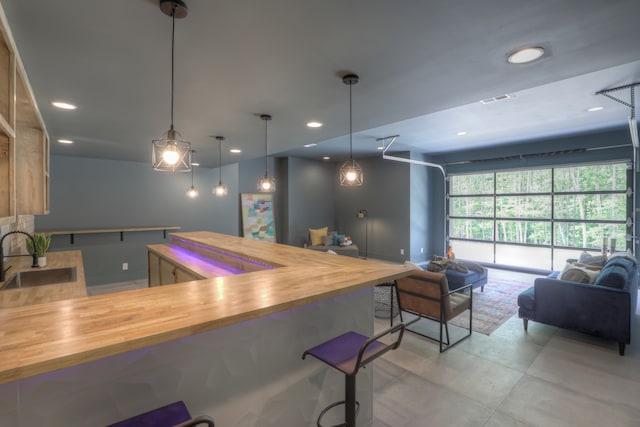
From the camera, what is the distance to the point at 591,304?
328cm

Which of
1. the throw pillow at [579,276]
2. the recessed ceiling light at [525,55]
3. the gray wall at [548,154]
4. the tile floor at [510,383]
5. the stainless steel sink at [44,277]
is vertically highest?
the gray wall at [548,154]

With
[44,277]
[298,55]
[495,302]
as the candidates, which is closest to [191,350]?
[298,55]

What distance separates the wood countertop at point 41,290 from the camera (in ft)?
7.06

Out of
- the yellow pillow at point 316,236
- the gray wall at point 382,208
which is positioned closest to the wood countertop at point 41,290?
the yellow pillow at point 316,236

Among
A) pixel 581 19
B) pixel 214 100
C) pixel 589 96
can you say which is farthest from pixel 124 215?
pixel 589 96

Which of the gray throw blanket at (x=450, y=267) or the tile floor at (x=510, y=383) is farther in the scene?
the gray throw blanket at (x=450, y=267)

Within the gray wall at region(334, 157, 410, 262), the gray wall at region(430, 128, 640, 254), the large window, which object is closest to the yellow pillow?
the gray wall at region(334, 157, 410, 262)

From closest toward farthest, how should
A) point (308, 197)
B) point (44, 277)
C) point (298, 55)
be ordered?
point (298, 55), point (44, 277), point (308, 197)

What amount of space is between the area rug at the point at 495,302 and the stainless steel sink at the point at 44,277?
444cm

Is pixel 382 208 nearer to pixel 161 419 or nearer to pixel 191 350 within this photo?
pixel 191 350

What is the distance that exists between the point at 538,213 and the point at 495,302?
3149mm

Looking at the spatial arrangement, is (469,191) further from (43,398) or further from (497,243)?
(43,398)

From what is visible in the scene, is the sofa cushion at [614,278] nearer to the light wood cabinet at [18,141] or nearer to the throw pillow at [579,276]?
the throw pillow at [579,276]

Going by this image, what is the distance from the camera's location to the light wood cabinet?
4.66 feet
